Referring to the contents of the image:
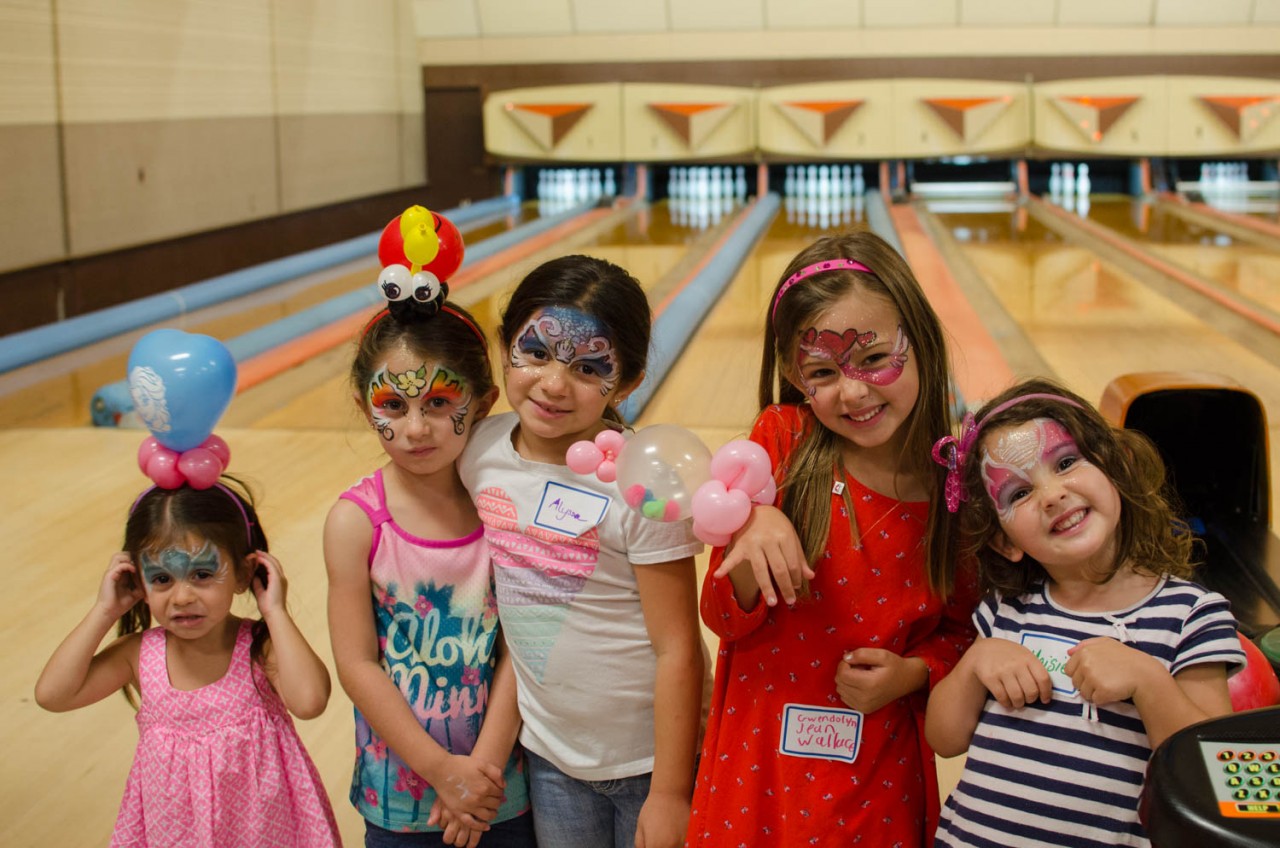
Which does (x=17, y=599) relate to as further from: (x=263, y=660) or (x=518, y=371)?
(x=518, y=371)

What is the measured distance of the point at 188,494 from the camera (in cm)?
134

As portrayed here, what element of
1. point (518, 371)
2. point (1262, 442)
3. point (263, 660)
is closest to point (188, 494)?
point (263, 660)

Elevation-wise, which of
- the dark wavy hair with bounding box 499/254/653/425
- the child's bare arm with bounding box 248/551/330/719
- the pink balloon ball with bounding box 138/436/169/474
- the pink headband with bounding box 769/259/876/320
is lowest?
the child's bare arm with bounding box 248/551/330/719

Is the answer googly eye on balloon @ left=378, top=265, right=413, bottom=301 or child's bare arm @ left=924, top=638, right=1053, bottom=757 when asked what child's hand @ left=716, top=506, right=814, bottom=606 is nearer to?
child's bare arm @ left=924, top=638, right=1053, bottom=757

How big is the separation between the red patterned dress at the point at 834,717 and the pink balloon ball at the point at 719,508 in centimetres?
15

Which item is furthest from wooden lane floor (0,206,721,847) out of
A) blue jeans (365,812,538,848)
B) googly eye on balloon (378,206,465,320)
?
blue jeans (365,812,538,848)

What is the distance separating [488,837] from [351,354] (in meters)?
2.65

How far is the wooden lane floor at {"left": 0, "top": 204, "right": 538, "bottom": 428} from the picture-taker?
3658mm

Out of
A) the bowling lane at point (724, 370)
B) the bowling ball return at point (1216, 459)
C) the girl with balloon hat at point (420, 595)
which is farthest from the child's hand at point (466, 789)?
the bowling lane at point (724, 370)

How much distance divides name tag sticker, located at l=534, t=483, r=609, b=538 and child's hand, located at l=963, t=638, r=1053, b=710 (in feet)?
1.30

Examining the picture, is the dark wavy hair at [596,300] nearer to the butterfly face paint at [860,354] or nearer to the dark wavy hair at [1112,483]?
the butterfly face paint at [860,354]

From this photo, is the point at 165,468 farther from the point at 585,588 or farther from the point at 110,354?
the point at 110,354

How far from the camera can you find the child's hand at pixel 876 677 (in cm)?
123

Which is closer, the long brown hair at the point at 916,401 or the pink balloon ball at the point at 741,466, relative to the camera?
the pink balloon ball at the point at 741,466
